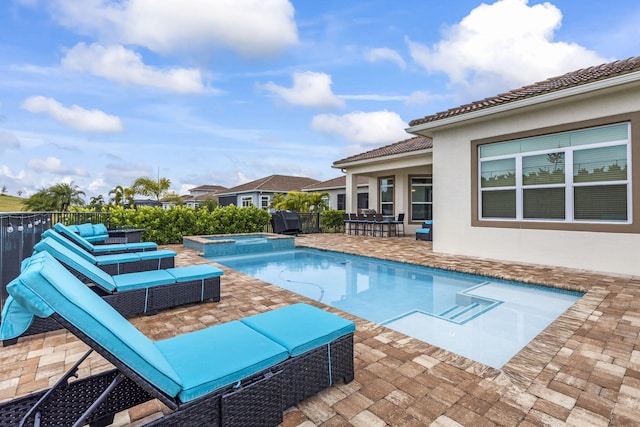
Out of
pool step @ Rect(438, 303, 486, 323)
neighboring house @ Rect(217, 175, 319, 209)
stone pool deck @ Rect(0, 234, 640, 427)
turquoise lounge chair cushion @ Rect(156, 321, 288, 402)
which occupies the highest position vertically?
neighboring house @ Rect(217, 175, 319, 209)

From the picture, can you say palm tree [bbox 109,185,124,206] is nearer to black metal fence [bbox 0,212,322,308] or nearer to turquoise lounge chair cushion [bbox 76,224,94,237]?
turquoise lounge chair cushion [bbox 76,224,94,237]

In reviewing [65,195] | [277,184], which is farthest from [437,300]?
[65,195]

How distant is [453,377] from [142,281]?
3865 mm

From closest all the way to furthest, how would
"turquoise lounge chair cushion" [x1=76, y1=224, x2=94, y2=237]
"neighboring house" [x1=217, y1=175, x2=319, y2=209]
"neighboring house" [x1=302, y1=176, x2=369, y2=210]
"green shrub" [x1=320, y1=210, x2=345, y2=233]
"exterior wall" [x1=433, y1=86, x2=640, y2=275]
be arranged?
"exterior wall" [x1=433, y1=86, x2=640, y2=275]
"turquoise lounge chair cushion" [x1=76, y1=224, x2=94, y2=237]
"green shrub" [x1=320, y1=210, x2=345, y2=233]
"neighboring house" [x1=302, y1=176, x2=369, y2=210]
"neighboring house" [x1=217, y1=175, x2=319, y2=209]

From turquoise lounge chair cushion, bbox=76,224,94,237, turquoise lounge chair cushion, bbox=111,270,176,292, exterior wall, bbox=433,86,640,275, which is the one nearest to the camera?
turquoise lounge chair cushion, bbox=111,270,176,292

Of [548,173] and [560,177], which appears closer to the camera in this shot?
[560,177]

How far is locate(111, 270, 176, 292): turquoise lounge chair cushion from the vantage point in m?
4.10

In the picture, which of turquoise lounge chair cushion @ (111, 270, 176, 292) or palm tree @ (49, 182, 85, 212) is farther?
palm tree @ (49, 182, 85, 212)

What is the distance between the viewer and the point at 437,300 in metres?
5.71

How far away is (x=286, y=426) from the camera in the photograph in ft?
6.94

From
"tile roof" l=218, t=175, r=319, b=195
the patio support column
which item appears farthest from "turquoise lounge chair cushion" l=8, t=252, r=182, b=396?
"tile roof" l=218, t=175, r=319, b=195

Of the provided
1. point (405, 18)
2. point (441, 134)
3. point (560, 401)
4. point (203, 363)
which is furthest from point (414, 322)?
point (405, 18)

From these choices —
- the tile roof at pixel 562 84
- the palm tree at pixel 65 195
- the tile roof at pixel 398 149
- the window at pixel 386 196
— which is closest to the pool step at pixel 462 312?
the tile roof at pixel 562 84

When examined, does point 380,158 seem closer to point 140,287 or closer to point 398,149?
point 398,149
